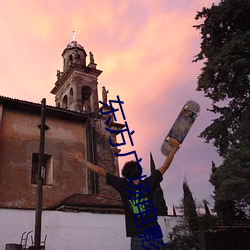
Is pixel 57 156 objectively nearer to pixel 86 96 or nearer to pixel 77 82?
pixel 77 82

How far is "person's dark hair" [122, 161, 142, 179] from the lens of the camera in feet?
10.9

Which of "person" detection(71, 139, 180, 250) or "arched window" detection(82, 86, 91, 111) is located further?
"arched window" detection(82, 86, 91, 111)

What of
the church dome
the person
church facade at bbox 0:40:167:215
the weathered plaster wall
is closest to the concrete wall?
church facade at bbox 0:40:167:215

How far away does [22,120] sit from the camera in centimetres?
1998

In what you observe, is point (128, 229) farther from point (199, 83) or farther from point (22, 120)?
point (22, 120)

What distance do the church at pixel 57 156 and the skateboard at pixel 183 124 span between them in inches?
482

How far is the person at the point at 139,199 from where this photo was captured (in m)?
3.06

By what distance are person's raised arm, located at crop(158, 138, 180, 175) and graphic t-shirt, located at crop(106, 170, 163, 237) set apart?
6 cm

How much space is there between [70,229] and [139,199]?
1125 centimetres

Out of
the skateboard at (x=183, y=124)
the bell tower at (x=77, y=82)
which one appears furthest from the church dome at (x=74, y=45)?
the skateboard at (x=183, y=124)

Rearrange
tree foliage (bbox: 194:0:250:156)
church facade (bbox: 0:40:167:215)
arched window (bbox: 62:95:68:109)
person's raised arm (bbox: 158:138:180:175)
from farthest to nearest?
arched window (bbox: 62:95:68:109) < church facade (bbox: 0:40:167:215) < tree foliage (bbox: 194:0:250:156) < person's raised arm (bbox: 158:138:180:175)

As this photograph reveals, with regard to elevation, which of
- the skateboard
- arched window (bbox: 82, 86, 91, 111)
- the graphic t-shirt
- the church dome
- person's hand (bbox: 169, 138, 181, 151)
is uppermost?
the church dome

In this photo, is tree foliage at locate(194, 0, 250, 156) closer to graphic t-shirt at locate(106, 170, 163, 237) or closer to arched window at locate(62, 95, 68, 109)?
graphic t-shirt at locate(106, 170, 163, 237)

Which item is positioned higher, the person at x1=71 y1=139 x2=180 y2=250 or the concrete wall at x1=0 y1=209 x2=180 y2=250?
the concrete wall at x1=0 y1=209 x2=180 y2=250
